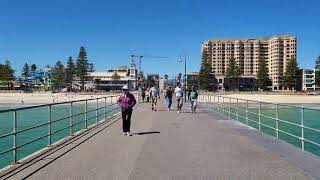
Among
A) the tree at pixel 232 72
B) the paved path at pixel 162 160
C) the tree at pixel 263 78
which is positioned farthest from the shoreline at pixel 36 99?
the paved path at pixel 162 160

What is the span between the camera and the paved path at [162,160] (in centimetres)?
807

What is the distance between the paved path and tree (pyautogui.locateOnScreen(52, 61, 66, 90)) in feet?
503

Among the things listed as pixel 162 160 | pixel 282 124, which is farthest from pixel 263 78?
pixel 162 160

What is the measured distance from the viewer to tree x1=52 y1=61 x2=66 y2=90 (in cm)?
16652

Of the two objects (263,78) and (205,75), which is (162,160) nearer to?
(205,75)

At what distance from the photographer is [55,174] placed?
8.09m

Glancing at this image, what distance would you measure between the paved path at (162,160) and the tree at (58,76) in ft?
503

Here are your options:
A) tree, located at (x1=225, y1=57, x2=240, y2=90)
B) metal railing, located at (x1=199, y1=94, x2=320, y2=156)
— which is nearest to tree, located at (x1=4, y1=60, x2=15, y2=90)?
tree, located at (x1=225, y1=57, x2=240, y2=90)

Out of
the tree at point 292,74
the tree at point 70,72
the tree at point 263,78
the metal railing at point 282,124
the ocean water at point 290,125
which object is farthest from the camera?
the tree at point 70,72

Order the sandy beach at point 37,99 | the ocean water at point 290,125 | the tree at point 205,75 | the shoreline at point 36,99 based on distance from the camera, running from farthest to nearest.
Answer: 1. the tree at point 205,75
2. the sandy beach at point 37,99
3. the shoreline at point 36,99
4. the ocean water at point 290,125

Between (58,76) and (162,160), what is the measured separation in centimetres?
16355

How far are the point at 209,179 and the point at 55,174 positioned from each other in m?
2.55

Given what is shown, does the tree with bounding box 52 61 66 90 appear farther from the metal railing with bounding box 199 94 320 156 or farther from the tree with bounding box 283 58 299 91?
the metal railing with bounding box 199 94 320 156

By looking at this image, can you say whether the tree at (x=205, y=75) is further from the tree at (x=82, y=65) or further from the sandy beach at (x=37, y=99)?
the sandy beach at (x=37, y=99)
